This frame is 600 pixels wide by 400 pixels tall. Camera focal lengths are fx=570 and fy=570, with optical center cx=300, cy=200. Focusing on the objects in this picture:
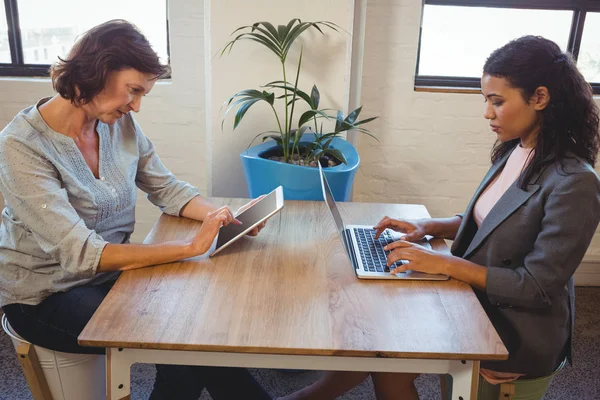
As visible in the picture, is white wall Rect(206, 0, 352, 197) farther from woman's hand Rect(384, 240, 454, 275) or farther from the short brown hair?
woman's hand Rect(384, 240, 454, 275)

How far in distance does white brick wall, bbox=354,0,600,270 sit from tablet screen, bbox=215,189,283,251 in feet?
4.30

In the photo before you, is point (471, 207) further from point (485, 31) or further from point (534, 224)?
point (485, 31)

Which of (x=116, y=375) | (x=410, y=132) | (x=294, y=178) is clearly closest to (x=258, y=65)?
(x=294, y=178)

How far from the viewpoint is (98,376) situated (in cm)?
159

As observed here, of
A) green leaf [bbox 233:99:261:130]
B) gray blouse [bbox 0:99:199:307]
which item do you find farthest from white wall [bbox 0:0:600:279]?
gray blouse [bbox 0:99:199:307]

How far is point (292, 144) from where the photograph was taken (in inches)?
92.1

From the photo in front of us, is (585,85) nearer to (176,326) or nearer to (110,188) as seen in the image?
(176,326)

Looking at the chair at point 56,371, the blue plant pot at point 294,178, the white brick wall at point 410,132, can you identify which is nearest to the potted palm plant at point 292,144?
the blue plant pot at point 294,178

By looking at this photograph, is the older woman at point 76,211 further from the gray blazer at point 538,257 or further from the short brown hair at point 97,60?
the gray blazer at point 538,257

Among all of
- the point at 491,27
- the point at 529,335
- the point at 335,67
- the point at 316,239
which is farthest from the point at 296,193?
the point at 491,27

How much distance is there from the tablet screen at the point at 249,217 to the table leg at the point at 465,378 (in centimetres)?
63

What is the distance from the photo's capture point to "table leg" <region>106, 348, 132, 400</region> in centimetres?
117

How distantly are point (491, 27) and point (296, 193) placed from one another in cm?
141

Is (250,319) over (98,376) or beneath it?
over
